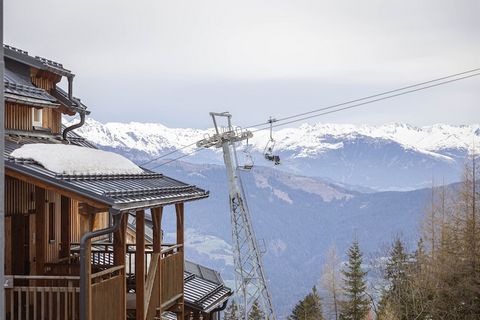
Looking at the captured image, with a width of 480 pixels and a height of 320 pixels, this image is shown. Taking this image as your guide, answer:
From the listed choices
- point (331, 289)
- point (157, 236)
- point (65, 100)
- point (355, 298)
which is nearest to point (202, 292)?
point (65, 100)

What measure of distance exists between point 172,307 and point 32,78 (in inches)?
243

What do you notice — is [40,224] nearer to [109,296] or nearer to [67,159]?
[67,159]

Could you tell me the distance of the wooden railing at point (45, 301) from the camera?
978 centimetres

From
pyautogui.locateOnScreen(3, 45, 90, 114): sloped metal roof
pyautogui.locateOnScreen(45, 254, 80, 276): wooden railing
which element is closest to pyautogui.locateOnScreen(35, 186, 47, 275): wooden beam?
pyautogui.locateOnScreen(45, 254, 80, 276): wooden railing

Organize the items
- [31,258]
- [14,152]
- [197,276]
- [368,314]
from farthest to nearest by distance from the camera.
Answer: [368,314]
[197,276]
[31,258]
[14,152]

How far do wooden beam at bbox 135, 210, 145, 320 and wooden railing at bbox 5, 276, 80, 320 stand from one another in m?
2.14

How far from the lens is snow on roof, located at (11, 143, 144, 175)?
10.3 m

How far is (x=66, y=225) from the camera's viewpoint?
609 inches

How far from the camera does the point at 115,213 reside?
959 centimetres

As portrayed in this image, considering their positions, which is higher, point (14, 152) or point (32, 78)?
point (32, 78)

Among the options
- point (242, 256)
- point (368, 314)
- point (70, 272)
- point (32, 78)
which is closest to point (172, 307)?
point (70, 272)

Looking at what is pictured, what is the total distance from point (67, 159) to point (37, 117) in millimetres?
4716

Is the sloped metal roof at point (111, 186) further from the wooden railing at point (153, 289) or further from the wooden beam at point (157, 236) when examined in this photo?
the wooden railing at point (153, 289)

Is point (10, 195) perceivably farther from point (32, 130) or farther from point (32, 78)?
point (32, 78)
